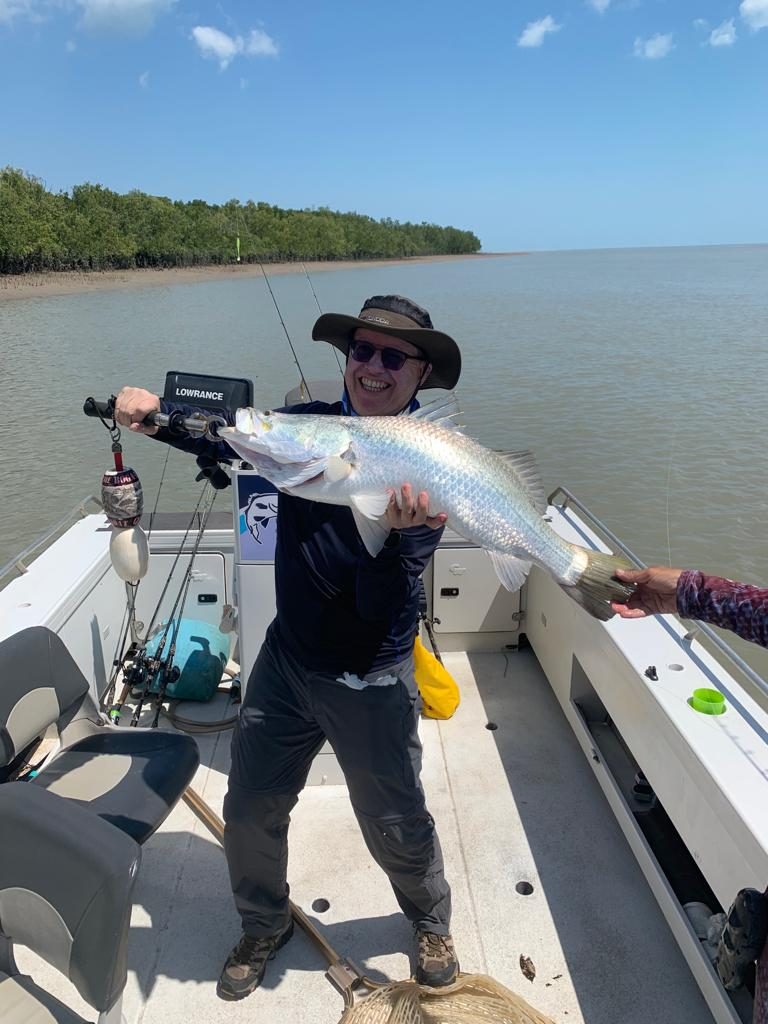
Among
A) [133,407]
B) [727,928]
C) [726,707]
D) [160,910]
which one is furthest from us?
[160,910]

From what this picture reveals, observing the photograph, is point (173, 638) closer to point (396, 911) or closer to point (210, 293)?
point (396, 911)

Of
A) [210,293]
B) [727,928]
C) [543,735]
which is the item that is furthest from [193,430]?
[210,293]

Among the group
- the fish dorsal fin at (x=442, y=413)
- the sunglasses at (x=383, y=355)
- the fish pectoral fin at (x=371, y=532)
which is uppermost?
the sunglasses at (x=383, y=355)

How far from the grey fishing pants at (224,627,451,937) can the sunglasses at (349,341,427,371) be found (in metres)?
0.96

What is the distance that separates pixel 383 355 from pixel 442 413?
27 cm

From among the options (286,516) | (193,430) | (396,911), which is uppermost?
(193,430)

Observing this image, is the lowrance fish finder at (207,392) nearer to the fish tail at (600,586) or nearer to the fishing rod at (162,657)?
the fishing rod at (162,657)

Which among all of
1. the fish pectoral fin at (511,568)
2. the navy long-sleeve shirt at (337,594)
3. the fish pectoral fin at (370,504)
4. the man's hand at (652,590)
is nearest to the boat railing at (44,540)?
the navy long-sleeve shirt at (337,594)

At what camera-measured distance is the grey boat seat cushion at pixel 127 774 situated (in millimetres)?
2615

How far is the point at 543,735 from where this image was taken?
13.4 feet

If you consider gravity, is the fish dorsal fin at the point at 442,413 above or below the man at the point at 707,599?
above

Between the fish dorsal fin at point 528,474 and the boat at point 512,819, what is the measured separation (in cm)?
101

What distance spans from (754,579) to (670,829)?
563 cm

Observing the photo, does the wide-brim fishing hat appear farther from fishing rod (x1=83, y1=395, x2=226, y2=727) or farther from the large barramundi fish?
fishing rod (x1=83, y1=395, x2=226, y2=727)
